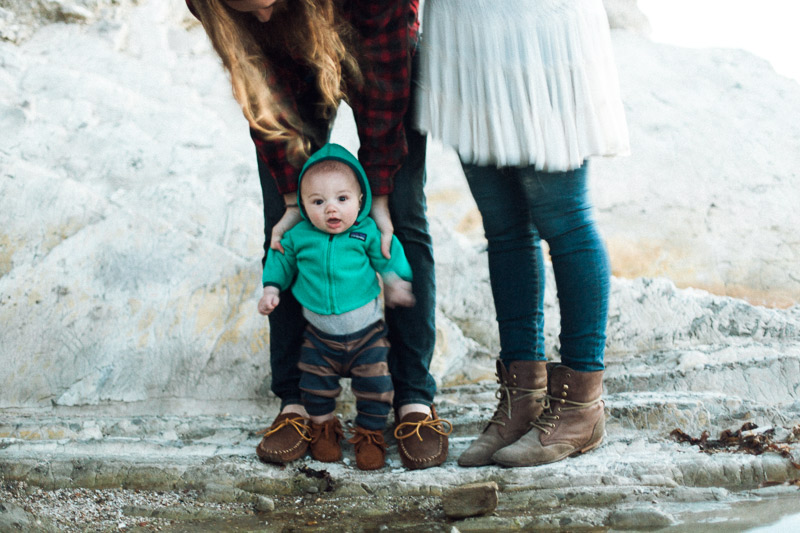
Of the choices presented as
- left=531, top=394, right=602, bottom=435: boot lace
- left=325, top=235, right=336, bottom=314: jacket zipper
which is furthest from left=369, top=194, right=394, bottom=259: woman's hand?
left=531, top=394, right=602, bottom=435: boot lace

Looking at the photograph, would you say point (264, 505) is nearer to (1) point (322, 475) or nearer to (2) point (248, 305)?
(1) point (322, 475)

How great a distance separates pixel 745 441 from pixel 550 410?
485 millimetres

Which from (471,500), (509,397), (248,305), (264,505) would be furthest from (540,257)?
(248,305)

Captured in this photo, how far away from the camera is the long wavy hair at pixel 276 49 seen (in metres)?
1.70

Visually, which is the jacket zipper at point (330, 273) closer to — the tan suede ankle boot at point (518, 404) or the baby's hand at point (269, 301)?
the baby's hand at point (269, 301)

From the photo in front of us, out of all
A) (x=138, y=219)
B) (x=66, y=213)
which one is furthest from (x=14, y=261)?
(x=138, y=219)

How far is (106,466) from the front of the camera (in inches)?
70.9

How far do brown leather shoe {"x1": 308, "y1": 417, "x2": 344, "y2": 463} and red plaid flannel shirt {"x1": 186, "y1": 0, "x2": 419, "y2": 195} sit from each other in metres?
0.63

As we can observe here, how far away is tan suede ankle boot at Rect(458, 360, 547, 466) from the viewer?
1.78 metres

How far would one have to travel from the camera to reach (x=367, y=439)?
1.83 m

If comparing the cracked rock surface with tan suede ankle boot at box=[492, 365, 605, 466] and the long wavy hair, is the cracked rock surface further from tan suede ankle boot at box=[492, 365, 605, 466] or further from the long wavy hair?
the long wavy hair

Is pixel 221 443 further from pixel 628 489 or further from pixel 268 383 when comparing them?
pixel 628 489

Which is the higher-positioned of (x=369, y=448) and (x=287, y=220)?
(x=287, y=220)

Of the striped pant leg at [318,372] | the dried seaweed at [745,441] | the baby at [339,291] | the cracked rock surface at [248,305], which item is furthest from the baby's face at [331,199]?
the dried seaweed at [745,441]
